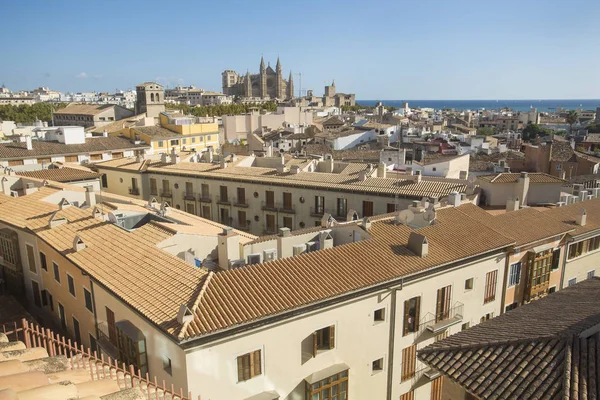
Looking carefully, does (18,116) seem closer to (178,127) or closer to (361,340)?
(178,127)

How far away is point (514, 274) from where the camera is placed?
22.2 metres

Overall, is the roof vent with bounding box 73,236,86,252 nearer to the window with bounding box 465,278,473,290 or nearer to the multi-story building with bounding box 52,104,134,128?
the window with bounding box 465,278,473,290

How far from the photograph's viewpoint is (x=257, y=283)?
15.1m

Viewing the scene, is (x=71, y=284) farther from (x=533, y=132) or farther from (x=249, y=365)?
(x=533, y=132)

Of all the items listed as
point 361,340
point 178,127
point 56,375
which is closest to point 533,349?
point 361,340

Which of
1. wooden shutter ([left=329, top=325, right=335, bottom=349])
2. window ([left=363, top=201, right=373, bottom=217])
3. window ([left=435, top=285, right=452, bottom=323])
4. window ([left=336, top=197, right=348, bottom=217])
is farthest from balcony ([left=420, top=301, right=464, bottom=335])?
window ([left=336, top=197, right=348, bottom=217])

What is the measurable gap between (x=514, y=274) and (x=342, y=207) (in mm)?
11716

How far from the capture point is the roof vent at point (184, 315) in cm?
1247

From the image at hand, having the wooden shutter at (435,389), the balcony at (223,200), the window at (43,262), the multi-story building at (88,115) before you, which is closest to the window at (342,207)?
the balcony at (223,200)

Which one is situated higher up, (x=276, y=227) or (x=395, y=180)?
(x=395, y=180)

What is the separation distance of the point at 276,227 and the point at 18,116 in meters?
90.2

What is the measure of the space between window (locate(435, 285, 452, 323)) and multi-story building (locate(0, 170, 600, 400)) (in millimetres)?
59

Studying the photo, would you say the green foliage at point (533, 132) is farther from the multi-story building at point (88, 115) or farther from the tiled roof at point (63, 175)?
the tiled roof at point (63, 175)

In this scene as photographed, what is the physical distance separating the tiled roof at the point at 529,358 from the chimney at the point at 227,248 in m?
9.30
